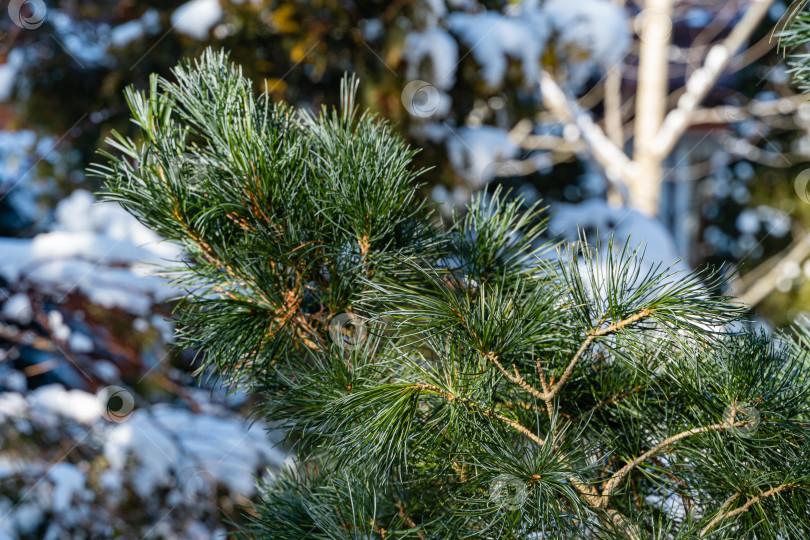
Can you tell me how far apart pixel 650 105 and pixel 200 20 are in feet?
9.20

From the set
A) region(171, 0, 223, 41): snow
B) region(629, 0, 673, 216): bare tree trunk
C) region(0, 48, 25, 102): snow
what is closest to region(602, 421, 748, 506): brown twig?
region(171, 0, 223, 41): snow

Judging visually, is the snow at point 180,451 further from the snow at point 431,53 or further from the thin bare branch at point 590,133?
the thin bare branch at point 590,133

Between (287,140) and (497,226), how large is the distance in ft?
0.56

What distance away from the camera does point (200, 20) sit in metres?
2.15

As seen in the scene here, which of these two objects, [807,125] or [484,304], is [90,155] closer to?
[484,304]

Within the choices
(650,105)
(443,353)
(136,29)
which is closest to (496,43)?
(136,29)

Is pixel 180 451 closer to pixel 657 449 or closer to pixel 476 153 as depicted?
pixel 476 153

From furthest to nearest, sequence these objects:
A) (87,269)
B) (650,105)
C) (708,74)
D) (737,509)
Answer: (650,105)
(708,74)
(87,269)
(737,509)

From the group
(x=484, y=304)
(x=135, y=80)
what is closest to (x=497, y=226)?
(x=484, y=304)

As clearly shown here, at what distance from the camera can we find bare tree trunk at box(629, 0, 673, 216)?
374 cm

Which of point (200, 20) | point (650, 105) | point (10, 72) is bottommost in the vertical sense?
point (650, 105)

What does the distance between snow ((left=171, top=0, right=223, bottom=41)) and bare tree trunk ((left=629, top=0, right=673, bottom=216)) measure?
2.52 meters

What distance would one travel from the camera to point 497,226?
0.50 metres

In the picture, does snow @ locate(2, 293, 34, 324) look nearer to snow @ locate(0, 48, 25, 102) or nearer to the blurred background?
the blurred background
